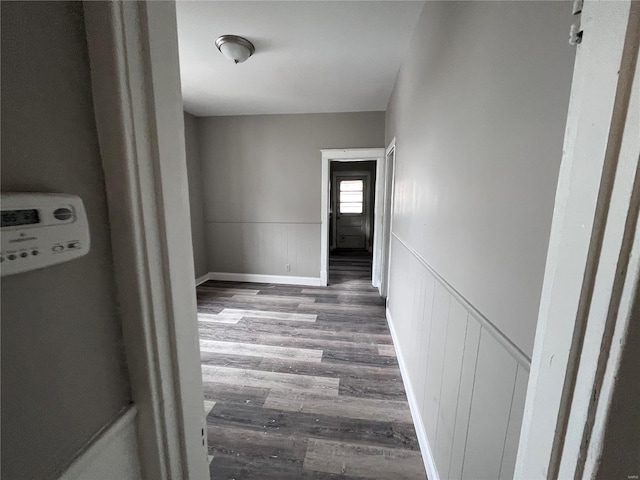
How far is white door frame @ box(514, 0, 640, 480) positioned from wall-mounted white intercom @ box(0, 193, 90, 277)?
72cm

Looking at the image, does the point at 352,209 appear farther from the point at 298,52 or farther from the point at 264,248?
the point at 298,52

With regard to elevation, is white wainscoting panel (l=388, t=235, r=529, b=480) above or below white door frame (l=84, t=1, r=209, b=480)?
below

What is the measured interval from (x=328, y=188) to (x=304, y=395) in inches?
109

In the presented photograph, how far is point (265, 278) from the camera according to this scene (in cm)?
422

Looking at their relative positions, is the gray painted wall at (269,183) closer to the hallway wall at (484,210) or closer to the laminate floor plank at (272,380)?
the laminate floor plank at (272,380)

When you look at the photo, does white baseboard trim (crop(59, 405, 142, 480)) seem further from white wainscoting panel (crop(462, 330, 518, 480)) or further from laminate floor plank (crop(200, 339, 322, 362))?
laminate floor plank (crop(200, 339, 322, 362))

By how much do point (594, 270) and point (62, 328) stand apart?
2.48ft

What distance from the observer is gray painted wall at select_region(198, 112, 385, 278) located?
3705 millimetres

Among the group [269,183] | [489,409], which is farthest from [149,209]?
[269,183]

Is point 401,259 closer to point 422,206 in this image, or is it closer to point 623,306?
point 422,206

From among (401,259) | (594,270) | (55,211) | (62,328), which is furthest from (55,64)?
(401,259)

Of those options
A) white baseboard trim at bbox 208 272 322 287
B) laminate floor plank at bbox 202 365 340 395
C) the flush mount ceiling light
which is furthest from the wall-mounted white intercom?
white baseboard trim at bbox 208 272 322 287

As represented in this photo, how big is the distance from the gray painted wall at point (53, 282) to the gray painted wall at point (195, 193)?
11.9ft

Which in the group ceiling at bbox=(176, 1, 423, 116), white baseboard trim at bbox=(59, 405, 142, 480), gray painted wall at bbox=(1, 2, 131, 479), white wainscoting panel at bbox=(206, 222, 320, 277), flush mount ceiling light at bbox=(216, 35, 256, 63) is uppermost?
ceiling at bbox=(176, 1, 423, 116)
